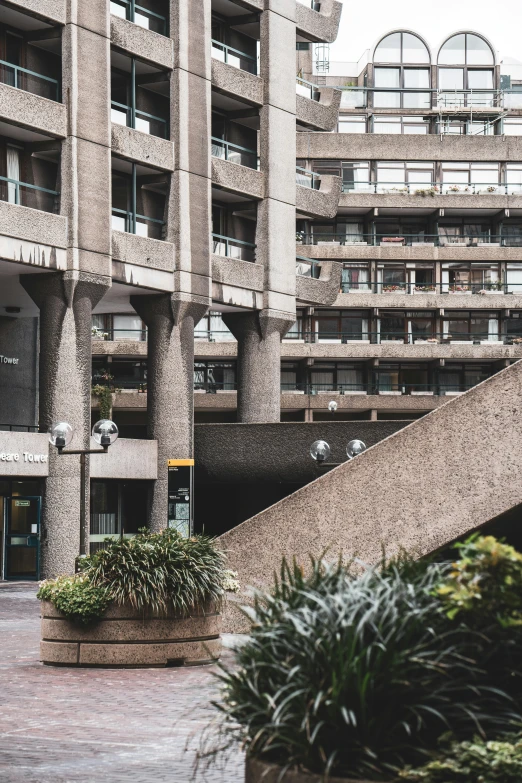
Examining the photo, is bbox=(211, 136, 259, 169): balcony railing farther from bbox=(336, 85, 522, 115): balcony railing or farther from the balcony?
bbox=(336, 85, 522, 115): balcony railing

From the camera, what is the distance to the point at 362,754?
5961mm

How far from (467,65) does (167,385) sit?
44.1 metres

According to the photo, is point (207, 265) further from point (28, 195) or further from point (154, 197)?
point (28, 195)

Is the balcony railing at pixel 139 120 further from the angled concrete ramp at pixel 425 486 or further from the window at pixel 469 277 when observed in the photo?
the window at pixel 469 277

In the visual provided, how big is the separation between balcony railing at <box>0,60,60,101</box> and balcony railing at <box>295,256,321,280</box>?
1389 centimetres

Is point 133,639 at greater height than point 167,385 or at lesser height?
lesser

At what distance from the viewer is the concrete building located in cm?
3694

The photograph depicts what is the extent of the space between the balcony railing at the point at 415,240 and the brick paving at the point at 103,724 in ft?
179

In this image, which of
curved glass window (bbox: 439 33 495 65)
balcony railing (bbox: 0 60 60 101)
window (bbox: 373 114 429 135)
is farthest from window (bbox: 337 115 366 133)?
balcony railing (bbox: 0 60 60 101)

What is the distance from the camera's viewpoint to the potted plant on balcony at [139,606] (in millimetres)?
15047

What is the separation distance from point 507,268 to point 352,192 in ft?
30.6

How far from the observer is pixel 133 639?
603 inches

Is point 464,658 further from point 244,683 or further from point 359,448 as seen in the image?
point 359,448

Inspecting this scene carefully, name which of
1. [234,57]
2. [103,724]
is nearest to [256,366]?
[234,57]
